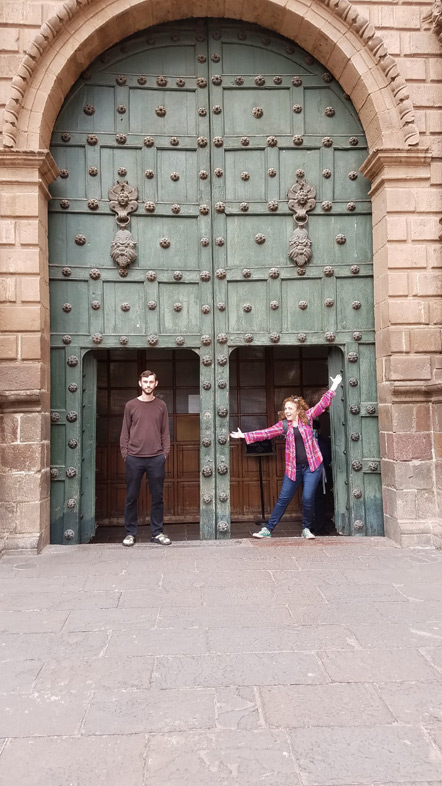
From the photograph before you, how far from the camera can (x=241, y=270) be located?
18.3 feet

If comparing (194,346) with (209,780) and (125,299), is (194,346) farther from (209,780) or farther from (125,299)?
(209,780)

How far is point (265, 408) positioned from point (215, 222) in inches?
123

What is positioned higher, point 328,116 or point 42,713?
point 328,116

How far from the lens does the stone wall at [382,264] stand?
16.2ft

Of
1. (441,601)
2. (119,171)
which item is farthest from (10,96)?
(441,601)

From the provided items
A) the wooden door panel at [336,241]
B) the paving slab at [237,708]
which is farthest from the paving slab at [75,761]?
the wooden door panel at [336,241]

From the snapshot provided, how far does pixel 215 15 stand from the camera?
5609 mm

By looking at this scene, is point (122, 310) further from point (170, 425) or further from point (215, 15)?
point (215, 15)

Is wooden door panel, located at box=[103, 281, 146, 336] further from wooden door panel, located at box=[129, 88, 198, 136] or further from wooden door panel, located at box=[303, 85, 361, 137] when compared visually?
wooden door panel, located at box=[303, 85, 361, 137]

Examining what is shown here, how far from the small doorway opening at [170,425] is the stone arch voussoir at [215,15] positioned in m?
3.31

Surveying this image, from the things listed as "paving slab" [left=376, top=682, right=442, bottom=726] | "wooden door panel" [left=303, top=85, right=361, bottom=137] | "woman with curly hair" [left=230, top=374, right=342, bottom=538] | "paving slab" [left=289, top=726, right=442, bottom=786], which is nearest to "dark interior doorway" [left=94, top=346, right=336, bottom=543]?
"woman with curly hair" [left=230, top=374, right=342, bottom=538]

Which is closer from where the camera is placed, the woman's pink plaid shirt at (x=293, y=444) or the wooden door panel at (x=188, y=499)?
the woman's pink plaid shirt at (x=293, y=444)

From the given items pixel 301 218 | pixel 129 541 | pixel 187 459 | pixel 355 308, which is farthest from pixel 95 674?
pixel 187 459

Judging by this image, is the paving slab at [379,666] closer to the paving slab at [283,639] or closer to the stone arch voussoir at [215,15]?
the paving slab at [283,639]
